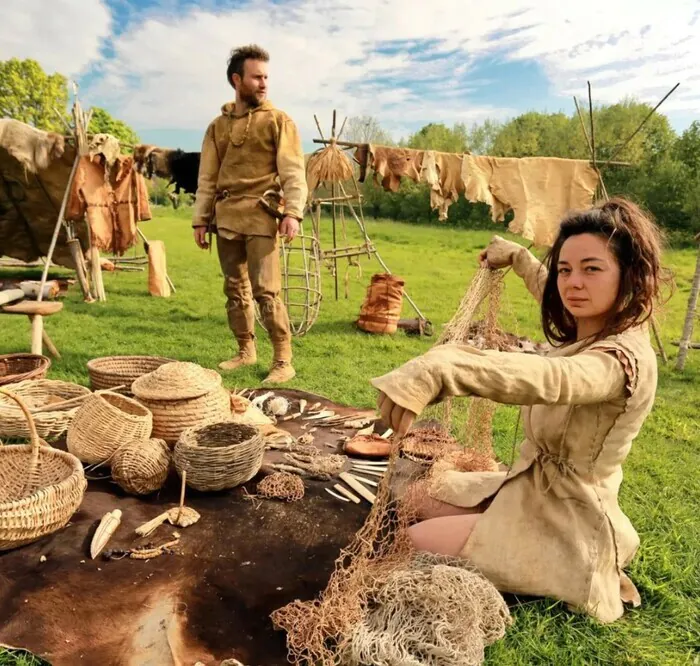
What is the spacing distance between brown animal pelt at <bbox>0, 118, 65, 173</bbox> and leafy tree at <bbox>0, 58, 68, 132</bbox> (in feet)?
81.9

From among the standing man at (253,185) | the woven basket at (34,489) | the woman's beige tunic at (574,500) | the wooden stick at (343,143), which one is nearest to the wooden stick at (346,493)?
the woman's beige tunic at (574,500)

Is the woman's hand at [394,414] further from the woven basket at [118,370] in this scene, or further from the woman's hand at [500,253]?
the woven basket at [118,370]

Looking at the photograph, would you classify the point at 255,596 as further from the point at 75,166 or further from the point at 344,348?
the point at 75,166

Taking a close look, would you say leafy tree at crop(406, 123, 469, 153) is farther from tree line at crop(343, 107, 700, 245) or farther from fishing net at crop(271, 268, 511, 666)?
fishing net at crop(271, 268, 511, 666)

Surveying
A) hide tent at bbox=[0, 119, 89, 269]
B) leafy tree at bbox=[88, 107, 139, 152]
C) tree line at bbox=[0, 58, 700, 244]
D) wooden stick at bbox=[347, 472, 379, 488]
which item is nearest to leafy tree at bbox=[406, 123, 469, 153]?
tree line at bbox=[0, 58, 700, 244]

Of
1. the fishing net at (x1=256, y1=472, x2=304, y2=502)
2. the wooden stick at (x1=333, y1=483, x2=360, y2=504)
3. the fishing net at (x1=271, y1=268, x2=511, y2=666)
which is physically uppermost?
the fishing net at (x1=271, y1=268, x2=511, y2=666)

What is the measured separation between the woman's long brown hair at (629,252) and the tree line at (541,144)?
23.0 ft

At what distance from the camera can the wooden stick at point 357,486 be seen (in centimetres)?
311

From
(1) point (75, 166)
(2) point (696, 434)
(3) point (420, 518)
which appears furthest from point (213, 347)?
(2) point (696, 434)

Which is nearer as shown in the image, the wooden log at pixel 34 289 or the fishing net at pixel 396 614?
the fishing net at pixel 396 614

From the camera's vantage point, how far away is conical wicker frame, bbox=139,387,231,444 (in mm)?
3418

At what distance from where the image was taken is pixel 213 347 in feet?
21.1

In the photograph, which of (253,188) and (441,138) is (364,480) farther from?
(441,138)

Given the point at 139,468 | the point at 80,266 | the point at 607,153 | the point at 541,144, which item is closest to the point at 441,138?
the point at 541,144
